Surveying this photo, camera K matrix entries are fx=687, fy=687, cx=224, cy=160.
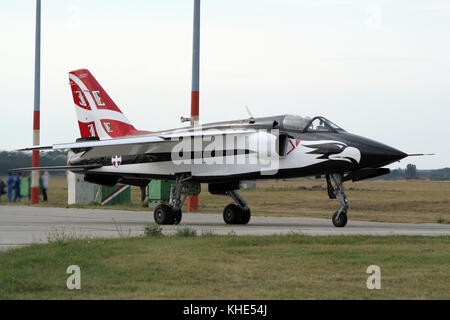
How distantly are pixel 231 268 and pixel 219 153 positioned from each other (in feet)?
34.2

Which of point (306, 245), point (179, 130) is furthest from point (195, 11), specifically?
point (306, 245)

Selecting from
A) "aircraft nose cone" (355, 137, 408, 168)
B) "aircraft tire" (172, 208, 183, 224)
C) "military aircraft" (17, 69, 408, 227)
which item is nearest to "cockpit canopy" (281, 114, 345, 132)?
"military aircraft" (17, 69, 408, 227)

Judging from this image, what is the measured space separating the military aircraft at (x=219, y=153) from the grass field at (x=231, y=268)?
195 inches

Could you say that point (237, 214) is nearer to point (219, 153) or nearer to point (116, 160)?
point (219, 153)

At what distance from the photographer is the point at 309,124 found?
18.8 m

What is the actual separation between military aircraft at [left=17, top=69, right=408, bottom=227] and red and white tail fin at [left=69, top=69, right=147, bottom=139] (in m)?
0.03

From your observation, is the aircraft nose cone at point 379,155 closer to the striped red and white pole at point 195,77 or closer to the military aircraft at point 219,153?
the military aircraft at point 219,153

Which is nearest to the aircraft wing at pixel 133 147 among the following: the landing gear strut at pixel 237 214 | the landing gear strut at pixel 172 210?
the landing gear strut at pixel 172 210

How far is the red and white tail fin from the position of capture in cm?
2384

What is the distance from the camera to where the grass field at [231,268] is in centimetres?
798

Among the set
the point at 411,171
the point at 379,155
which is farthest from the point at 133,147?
the point at 411,171

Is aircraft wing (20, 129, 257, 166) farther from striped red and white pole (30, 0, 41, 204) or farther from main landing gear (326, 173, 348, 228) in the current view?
striped red and white pole (30, 0, 41, 204)

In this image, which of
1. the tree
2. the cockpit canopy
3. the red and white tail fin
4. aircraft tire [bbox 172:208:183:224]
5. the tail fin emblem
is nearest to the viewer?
the cockpit canopy
